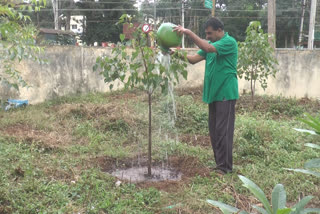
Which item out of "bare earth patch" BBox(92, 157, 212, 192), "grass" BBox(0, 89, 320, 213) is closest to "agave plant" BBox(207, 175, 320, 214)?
"grass" BBox(0, 89, 320, 213)

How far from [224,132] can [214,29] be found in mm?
1194

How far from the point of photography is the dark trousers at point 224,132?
3771 mm

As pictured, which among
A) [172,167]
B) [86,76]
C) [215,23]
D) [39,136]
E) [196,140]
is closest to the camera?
[215,23]

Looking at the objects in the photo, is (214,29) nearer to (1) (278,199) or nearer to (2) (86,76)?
(1) (278,199)

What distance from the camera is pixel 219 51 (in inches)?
144

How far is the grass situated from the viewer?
3.02m

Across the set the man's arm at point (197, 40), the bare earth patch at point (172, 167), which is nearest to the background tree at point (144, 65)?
the man's arm at point (197, 40)

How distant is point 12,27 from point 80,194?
1.64m

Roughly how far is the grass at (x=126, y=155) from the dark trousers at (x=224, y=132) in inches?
7.4

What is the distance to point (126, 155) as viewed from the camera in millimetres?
4551

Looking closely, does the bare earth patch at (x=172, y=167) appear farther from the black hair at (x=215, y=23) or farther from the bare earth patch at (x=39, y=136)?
the black hair at (x=215, y=23)

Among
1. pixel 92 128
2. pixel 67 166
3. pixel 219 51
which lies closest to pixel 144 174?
pixel 67 166

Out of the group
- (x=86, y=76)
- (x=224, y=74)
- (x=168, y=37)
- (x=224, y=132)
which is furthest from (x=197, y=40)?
(x=86, y=76)

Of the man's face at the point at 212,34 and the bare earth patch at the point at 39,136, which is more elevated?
the man's face at the point at 212,34
